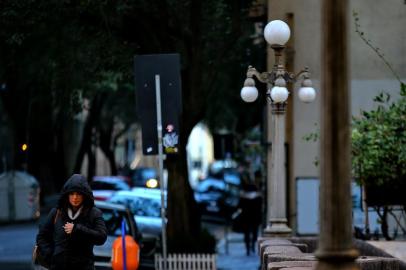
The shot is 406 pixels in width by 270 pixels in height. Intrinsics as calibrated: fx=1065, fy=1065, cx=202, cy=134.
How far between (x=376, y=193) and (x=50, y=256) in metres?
10.1

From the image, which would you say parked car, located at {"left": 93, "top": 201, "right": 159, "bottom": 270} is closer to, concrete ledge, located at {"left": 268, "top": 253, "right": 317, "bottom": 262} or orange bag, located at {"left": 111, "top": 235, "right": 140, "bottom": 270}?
orange bag, located at {"left": 111, "top": 235, "right": 140, "bottom": 270}

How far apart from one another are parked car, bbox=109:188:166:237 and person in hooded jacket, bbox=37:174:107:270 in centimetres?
1136

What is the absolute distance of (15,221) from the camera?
37938 mm

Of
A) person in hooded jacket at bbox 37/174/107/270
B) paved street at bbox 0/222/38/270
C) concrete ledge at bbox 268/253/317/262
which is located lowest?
paved street at bbox 0/222/38/270

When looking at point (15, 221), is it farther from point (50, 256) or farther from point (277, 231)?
point (50, 256)

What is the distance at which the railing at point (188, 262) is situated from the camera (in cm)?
1666

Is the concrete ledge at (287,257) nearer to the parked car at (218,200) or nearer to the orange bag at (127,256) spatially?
the orange bag at (127,256)

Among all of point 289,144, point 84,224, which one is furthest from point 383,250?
point 289,144

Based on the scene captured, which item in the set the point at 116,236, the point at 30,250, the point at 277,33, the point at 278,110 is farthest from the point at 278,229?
the point at 30,250

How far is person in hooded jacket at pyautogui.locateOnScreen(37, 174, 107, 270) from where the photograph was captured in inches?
364

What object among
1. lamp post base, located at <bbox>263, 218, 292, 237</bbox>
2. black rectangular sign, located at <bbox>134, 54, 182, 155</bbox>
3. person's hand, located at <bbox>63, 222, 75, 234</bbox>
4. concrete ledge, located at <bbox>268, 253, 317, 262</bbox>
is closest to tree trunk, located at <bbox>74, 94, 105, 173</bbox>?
lamp post base, located at <bbox>263, 218, 292, 237</bbox>

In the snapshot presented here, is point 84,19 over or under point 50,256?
over

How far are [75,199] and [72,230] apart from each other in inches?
11.9

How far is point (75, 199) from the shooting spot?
30.6ft
